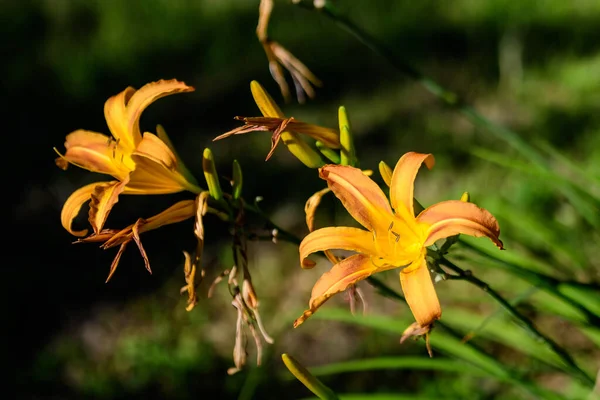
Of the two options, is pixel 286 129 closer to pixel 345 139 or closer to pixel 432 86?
pixel 345 139

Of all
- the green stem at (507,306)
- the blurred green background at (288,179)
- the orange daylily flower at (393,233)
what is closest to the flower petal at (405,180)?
the orange daylily flower at (393,233)

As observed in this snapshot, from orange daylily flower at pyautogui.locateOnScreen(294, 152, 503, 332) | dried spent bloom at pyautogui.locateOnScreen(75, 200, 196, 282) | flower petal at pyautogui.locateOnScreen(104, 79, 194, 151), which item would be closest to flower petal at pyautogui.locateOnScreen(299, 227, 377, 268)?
orange daylily flower at pyautogui.locateOnScreen(294, 152, 503, 332)

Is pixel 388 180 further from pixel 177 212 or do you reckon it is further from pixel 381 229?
pixel 177 212

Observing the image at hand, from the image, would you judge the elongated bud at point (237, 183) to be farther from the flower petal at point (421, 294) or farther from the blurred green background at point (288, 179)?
the blurred green background at point (288, 179)

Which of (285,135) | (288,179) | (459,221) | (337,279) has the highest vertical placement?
(288,179)

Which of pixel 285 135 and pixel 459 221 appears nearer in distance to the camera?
pixel 459 221

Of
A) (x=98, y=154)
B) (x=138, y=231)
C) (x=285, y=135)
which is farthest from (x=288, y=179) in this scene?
(x=138, y=231)
